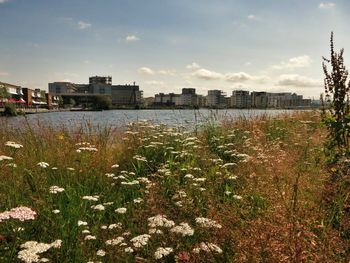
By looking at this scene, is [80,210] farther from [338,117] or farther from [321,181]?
[338,117]

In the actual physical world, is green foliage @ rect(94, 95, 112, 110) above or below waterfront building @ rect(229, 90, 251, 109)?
below

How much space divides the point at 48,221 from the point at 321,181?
3.74m

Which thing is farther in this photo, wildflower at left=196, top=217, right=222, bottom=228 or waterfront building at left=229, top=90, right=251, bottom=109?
waterfront building at left=229, top=90, right=251, bottom=109

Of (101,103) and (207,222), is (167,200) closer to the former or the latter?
(207,222)

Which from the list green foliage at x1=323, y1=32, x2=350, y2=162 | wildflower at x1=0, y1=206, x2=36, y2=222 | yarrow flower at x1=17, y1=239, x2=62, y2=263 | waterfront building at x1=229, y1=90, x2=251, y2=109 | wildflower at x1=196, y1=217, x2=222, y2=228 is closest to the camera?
yarrow flower at x1=17, y1=239, x2=62, y2=263

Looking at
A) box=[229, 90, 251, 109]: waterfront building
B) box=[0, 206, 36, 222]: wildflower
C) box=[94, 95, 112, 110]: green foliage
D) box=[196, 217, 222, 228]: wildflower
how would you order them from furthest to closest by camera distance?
box=[94, 95, 112, 110]: green foliage
box=[229, 90, 251, 109]: waterfront building
box=[196, 217, 222, 228]: wildflower
box=[0, 206, 36, 222]: wildflower

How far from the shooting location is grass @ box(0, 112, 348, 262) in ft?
9.10

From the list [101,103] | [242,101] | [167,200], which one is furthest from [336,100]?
[101,103]

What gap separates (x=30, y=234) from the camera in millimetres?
3953

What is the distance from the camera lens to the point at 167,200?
14.0ft

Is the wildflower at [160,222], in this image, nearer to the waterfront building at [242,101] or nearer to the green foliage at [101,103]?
the waterfront building at [242,101]

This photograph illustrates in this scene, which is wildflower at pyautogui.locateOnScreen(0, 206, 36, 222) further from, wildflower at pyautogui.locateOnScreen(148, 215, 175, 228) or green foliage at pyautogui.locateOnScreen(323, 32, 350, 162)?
green foliage at pyautogui.locateOnScreen(323, 32, 350, 162)

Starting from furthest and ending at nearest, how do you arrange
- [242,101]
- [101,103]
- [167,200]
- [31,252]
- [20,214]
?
[101,103]
[242,101]
[167,200]
[20,214]
[31,252]

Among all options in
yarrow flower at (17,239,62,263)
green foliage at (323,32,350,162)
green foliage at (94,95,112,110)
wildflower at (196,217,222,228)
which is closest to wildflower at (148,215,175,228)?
wildflower at (196,217,222,228)
